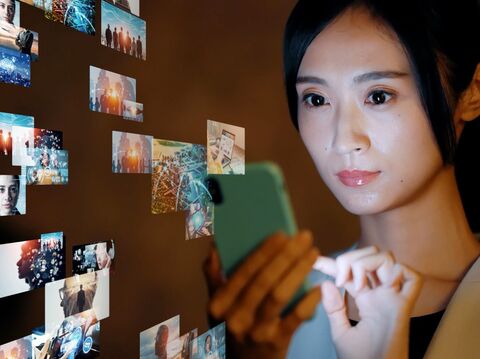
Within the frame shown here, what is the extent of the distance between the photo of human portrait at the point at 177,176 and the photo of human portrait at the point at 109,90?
131 mm

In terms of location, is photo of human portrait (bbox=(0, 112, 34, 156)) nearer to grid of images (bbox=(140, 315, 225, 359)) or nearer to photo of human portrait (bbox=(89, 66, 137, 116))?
photo of human portrait (bbox=(89, 66, 137, 116))

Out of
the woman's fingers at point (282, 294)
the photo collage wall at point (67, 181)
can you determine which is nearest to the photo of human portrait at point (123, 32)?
the photo collage wall at point (67, 181)

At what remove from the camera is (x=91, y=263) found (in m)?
1.00

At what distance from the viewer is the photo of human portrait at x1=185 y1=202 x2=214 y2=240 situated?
1226 mm

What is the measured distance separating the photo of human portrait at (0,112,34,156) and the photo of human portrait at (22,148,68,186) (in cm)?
4

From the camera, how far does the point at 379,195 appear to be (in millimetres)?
1307

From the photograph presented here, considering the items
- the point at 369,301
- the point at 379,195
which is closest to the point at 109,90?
the point at 379,195

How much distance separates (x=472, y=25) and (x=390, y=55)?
29cm

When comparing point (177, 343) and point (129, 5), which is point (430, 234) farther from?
point (129, 5)

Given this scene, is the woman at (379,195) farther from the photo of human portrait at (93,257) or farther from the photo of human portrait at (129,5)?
the photo of human portrait at (129,5)

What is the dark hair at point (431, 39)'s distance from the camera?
4.06ft

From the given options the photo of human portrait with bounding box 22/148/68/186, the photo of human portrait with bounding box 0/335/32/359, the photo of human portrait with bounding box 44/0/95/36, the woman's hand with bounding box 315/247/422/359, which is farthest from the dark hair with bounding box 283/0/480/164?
the photo of human portrait with bounding box 0/335/32/359

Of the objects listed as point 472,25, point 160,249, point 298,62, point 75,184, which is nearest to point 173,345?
point 160,249

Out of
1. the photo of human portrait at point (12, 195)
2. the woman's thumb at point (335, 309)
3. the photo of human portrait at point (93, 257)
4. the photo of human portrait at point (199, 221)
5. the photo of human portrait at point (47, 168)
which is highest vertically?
the photo of human portrait at point (47, 168)
